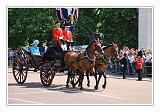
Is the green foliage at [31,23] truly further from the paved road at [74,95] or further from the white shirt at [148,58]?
the paved road at [74,95]

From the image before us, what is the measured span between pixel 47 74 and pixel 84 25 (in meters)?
19.6

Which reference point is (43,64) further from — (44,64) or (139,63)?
(139,63)

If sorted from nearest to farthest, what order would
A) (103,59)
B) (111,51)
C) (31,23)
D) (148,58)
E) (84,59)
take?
(84,59) < (103,59) < (111,51) < (148,58) < (31,23)

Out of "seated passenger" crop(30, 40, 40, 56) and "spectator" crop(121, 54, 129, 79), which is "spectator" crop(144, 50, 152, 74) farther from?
"seated passenger" crop(30, 40, 40, 56)

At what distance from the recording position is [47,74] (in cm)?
1741

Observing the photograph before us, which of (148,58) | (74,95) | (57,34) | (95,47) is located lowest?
(74,95)

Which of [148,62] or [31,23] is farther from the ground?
[31,23]

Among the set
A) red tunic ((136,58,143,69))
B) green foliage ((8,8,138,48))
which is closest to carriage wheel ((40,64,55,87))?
red tunic ((136,58,143,69))

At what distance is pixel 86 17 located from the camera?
3731 centimetres

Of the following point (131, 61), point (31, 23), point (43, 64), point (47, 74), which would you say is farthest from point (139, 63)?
point (31, 23)

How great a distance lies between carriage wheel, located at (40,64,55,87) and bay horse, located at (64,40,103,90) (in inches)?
28.1
